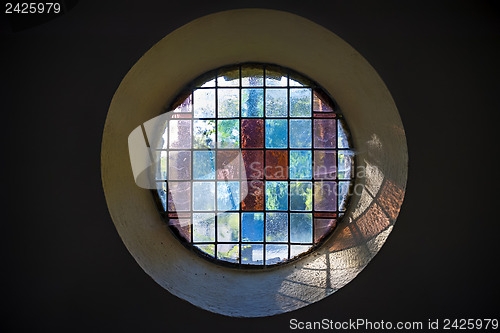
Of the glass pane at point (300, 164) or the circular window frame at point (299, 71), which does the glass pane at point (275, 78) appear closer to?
the circular window frame at point (299, 71)

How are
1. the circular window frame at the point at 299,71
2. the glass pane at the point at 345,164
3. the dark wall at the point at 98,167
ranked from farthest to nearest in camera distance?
the glass pane at the point at 345,164, the circular window frame at the point at 299,71, the dark wall at the point at 98,167

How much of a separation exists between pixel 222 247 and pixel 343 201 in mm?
948

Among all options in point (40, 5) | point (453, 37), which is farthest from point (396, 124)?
point (40, 5)

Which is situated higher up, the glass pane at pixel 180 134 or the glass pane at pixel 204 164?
the glass pane at pixel 180 134

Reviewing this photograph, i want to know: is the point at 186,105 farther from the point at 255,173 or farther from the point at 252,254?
the point at 252,254

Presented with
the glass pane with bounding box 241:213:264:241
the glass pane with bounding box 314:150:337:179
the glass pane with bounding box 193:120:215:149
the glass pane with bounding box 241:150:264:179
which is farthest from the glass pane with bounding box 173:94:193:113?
the glass pane with bounding box 314:150:337:179

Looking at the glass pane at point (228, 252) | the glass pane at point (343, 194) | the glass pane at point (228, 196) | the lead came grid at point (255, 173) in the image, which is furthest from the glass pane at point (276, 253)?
the glass pane at point (343, 194)

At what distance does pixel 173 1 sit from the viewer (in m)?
2.06

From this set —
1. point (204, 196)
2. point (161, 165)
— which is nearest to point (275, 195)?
point (204, 196)

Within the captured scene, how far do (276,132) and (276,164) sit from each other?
0.24m

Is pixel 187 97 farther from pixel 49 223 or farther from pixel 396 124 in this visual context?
pixel 396 124

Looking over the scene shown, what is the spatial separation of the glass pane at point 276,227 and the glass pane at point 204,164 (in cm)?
54

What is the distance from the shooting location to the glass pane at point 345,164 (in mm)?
2807

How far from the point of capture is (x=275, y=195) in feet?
9.48
